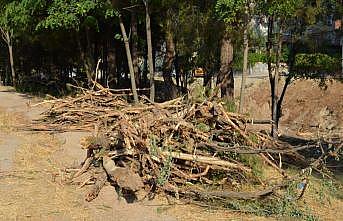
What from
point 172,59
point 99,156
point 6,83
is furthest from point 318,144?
point 6,83

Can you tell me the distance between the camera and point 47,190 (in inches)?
358

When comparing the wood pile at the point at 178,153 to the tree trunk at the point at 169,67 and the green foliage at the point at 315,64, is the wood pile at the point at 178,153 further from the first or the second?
the tree trunk at the point at 169,67

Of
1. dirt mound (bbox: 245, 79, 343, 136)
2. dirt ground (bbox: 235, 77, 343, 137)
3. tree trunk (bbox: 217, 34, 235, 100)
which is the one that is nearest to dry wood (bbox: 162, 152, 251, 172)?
tree trunk (bbox: 217, 34, 235, 100)

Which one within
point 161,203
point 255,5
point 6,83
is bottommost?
point 6,83

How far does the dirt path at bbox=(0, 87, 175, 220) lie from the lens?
26.2 feet

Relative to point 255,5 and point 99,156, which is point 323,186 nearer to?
point 99,156

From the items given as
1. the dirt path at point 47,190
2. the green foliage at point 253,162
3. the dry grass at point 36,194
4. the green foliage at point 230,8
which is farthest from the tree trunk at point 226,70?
the green foliage at point 253,162

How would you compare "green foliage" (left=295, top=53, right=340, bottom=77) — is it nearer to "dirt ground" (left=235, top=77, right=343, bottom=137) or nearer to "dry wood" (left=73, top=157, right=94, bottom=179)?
"dry wood" (left=73, top=157, right=94, bottom=179)

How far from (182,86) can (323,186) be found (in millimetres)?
15096

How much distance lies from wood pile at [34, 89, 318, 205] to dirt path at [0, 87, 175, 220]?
0.31 m

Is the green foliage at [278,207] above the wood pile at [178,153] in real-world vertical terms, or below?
below

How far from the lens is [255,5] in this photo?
13.3 metres

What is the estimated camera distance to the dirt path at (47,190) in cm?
799

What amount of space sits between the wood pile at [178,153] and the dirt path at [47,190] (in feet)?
1.01
